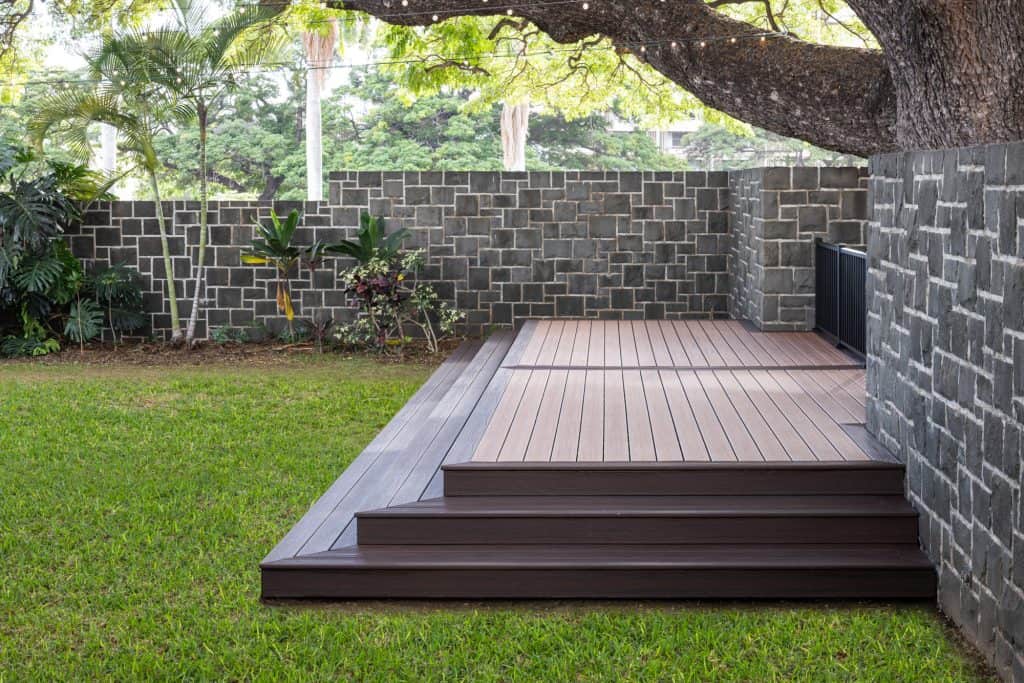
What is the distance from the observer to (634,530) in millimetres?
5344

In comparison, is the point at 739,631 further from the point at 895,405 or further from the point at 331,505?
the point at 331,505

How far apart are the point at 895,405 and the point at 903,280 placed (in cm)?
55

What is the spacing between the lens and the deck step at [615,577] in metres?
5.05

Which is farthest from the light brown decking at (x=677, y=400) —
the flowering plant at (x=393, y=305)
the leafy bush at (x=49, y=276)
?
the leafy bush at (x=49, y=276)

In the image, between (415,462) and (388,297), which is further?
(388,297)

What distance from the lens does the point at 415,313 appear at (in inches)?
491

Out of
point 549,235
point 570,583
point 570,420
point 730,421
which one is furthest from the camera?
point 549,235

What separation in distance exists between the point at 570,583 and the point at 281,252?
24.8 ft

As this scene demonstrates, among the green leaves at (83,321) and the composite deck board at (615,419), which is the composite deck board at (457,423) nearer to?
the composite deck board at (615,419)

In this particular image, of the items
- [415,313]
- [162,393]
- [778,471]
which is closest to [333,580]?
[778,471]

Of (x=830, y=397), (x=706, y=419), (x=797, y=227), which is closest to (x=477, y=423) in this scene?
(x=706, y=419)

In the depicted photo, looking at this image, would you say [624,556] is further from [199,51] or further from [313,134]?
[313,134]

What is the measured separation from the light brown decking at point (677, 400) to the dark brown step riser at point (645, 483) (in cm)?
11

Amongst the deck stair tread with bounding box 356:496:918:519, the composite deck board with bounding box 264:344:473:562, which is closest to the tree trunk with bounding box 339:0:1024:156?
the composite deck board with bounding box 264:344:473:562
